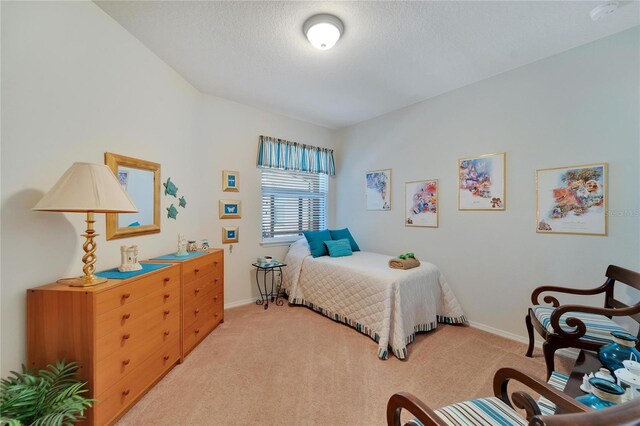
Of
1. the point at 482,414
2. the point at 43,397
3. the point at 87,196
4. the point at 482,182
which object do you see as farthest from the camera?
the point at 482,182

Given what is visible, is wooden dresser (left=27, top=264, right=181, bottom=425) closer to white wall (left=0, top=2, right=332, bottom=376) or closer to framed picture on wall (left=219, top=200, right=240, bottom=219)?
white wall (left=0, top=2, right=332, bottom=376)

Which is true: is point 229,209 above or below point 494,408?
above

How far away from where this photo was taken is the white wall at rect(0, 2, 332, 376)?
4.28 feet

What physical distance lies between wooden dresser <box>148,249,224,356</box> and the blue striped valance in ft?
5.10

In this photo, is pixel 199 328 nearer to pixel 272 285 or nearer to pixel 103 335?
pixel 103 335

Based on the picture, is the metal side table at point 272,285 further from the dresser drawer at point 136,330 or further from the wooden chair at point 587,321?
the wooden chair at point 587,321

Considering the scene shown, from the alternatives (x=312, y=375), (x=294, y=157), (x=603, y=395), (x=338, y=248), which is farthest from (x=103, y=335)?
(x=294, y=157)

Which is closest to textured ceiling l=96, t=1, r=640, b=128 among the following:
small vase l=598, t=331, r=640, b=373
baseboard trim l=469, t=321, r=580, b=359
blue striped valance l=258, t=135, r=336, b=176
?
blue striped valance l=258, t=135, r=336, b=176

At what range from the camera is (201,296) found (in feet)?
8.16

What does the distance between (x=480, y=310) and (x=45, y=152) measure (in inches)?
154

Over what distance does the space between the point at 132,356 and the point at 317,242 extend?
2.34 metres

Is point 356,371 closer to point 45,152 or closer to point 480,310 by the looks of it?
point 480,310

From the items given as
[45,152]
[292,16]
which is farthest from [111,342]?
[292,16]

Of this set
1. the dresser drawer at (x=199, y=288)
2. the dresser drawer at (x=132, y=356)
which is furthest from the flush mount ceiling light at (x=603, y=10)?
the dresser drawer at (x=132, y=356)
